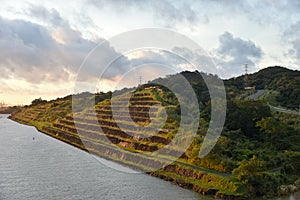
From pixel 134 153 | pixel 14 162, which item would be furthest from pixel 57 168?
pixel 134 153

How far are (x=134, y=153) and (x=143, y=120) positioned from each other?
10286mm

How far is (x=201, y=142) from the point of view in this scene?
2986cm

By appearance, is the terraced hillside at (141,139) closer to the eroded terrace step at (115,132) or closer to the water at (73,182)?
the eroded terrace step at (115,132)

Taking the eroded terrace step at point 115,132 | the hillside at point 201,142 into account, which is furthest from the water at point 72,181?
the eroded terrace step at point 115,132

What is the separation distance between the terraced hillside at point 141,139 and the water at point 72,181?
1585 mm

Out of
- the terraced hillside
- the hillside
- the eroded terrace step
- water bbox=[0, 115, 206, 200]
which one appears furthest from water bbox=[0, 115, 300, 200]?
the eroded terrace step

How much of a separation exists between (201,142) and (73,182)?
36.2 feet

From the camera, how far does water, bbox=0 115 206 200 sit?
23.1 m

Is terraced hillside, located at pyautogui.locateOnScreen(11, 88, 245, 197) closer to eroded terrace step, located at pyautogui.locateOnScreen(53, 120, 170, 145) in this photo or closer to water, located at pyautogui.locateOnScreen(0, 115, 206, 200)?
eroded terrace step, located at pyautogui.locateOnScreen(53, 120, 170, 145)

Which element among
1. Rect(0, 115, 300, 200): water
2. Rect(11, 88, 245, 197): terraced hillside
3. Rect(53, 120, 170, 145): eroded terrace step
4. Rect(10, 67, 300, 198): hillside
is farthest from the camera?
Rect(53, 120, 170, 145): eroded terrace step

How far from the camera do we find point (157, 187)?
2544 cm

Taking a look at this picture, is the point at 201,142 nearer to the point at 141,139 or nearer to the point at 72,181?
the point at 141,139

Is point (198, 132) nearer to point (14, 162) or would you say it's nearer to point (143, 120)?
point (143, 120)

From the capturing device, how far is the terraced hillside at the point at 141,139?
25.2 m
